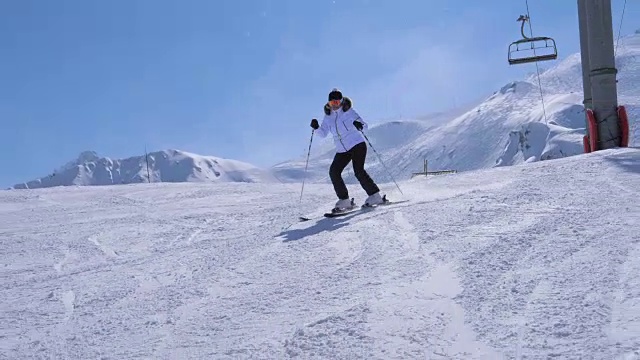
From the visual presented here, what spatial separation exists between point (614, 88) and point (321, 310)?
12589 millimetres

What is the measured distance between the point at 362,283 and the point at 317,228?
2.84m

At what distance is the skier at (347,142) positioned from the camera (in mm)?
8734

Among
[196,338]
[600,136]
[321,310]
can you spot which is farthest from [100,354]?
[600,136]

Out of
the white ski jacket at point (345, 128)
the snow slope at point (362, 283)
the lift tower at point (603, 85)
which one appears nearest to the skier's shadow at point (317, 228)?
the snow slope at point (362, 283)

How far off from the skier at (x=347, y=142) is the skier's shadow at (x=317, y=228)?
1037 mm

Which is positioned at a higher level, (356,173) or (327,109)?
(327,109)

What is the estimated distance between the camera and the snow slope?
3.20 m

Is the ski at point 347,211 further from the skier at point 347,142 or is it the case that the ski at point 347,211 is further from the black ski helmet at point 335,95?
the black ski helmet at point 335,95

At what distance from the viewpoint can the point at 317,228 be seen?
7086 mm

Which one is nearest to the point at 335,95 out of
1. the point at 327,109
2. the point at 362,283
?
the point at 327,109

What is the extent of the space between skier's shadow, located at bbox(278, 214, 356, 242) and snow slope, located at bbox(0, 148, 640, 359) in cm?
5

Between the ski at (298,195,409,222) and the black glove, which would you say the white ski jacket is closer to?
the black glove

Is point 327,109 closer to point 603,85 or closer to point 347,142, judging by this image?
point 347,142

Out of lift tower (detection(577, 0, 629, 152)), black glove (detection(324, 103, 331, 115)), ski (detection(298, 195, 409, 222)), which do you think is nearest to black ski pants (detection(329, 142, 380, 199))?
ski (detection(298, 195, 409, 222))
